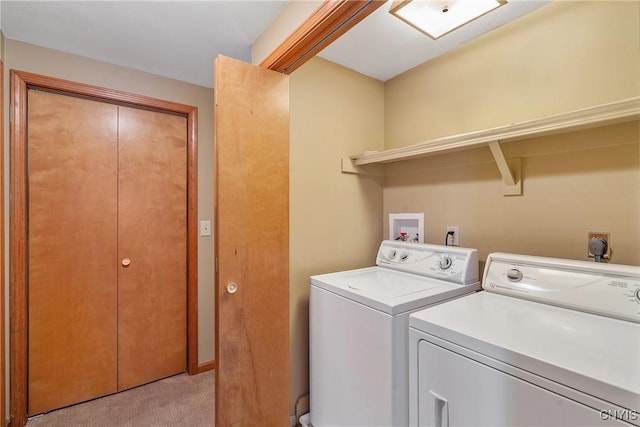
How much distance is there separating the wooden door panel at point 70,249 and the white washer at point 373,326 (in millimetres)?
1505

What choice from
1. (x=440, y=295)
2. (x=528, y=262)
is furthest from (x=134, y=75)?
(x=528, y=262)

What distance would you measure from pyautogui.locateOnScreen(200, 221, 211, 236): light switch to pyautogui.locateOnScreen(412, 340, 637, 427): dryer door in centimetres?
187

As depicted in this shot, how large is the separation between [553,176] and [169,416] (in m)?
2.60

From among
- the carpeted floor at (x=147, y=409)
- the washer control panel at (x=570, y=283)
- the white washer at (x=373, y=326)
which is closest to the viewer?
the washer control panel at (x=570, y=283)

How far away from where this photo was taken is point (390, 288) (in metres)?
1.41

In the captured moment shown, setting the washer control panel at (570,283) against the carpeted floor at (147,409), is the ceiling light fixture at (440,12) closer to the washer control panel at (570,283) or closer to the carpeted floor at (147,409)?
the washer control panel at (570,283)

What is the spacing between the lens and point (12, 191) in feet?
5.46

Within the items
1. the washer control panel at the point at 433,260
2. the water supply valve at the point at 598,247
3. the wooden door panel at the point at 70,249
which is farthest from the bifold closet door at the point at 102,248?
the water supply valve at the point at 598,247

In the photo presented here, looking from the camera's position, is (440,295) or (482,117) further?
(482,117)

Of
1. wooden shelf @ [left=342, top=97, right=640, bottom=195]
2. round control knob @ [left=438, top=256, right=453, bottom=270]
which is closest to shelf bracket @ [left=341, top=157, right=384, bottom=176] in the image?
wooden shelf @ [left=342, top=97, right=640, bottom=195]

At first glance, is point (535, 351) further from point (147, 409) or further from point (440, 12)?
point (147, 409)

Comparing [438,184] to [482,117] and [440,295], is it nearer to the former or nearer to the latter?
[482,117]

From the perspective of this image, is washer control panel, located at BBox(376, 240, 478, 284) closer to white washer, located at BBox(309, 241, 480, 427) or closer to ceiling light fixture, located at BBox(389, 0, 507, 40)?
white washer, located at BBox(309, 241, 480, 427)

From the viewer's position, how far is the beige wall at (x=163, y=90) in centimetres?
171
